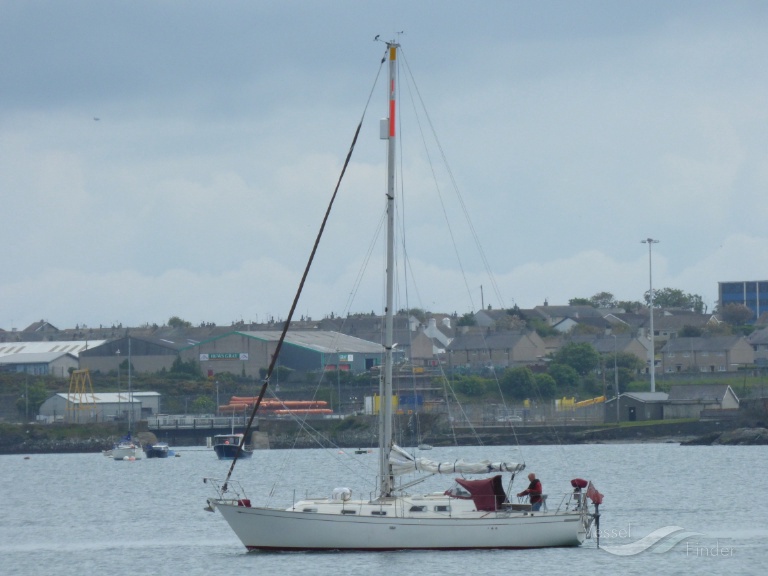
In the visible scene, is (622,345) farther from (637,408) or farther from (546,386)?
(637,408)

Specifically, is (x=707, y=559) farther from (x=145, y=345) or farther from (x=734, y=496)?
(x=145, y=345)

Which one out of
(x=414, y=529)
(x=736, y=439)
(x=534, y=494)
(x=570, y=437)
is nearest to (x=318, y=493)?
(x=534, y=494)

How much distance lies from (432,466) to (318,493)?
2633cm

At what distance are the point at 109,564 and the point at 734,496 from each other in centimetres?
2941

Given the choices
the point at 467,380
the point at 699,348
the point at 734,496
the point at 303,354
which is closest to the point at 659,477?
the point at 734,496

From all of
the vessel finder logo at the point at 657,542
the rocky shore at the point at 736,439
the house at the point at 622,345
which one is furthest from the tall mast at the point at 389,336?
the house at the point at 622,345

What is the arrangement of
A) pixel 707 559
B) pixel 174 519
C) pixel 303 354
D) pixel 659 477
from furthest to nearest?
pixel 303 354 < pixel 659 477 < pixel 174 519 < pixel 707 559

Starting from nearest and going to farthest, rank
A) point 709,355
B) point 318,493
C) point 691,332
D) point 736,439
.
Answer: point 318,493 < point 736,439 < point 709,355 < point 691,332

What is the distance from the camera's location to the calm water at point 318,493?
3750cm

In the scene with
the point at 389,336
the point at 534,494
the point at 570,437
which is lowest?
the point at 534,494

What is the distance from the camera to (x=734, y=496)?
2371 inches

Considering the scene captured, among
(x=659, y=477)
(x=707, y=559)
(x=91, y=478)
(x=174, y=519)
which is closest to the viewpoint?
(x=707, y=559)

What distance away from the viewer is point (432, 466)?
3900cm

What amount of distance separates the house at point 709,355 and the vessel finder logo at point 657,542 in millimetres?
119152
